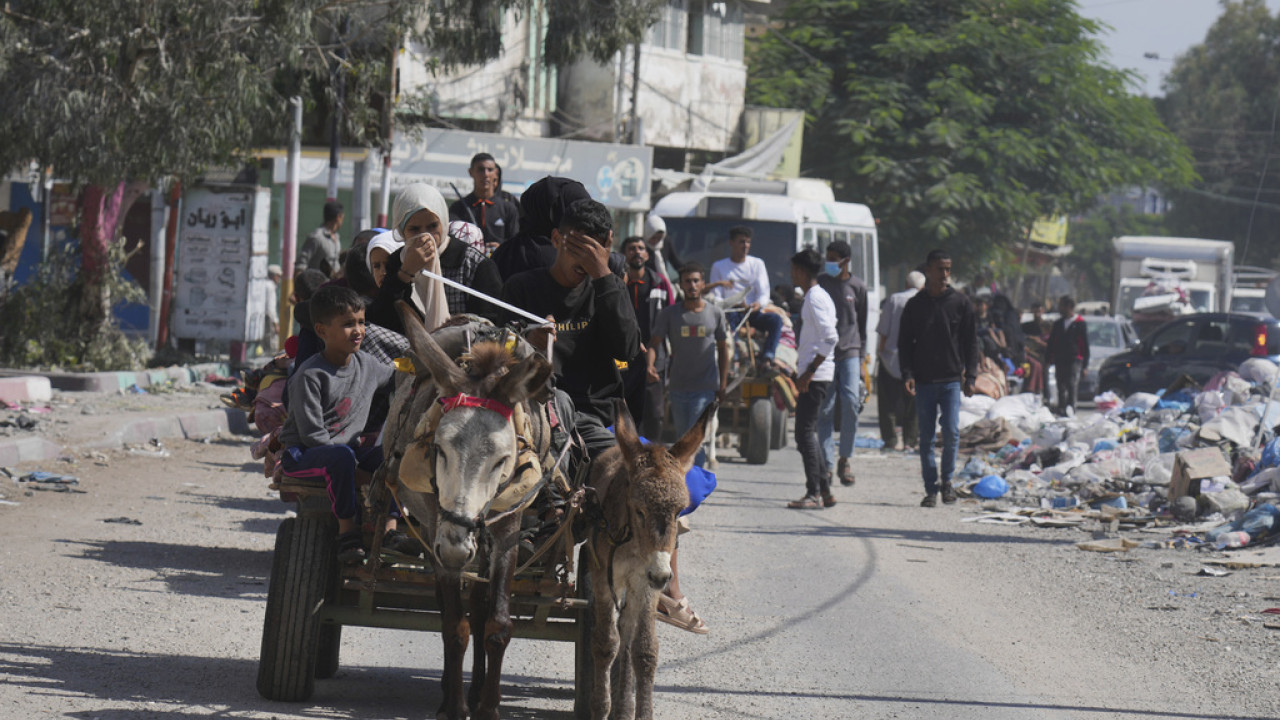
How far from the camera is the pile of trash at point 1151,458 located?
502 inches

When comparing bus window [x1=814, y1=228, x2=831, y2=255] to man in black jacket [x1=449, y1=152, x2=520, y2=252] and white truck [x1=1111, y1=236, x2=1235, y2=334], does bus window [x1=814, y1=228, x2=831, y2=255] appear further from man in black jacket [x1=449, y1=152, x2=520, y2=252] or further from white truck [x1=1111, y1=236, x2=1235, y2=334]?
white truck [x1=1111, y1=236, x2=1235, y2=334]

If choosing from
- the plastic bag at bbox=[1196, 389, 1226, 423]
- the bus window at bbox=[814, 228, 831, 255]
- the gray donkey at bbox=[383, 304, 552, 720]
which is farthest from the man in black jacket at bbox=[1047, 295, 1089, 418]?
the gray donkey at bbox=[383, 304, 552, 720]

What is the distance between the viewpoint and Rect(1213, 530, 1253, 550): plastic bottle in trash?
37.1 feet

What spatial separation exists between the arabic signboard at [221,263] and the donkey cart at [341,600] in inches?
619

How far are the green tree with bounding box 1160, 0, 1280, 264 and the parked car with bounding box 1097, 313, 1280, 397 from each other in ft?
102

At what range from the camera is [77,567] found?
8656 mm

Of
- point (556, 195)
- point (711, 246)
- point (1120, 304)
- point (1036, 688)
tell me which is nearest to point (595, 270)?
point (556, 195)

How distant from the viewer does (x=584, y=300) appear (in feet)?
19.1

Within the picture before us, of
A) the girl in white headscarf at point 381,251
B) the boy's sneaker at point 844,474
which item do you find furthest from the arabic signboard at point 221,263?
the girl in white headscarf at point 381,251

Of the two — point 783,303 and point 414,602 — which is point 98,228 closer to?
point 783,303

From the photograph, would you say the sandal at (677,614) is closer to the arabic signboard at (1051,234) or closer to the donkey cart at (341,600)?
the donkey cart at (341,600)

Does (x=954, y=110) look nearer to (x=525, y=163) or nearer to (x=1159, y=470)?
(x=525, y=163)

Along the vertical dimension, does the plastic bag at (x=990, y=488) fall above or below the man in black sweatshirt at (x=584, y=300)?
below

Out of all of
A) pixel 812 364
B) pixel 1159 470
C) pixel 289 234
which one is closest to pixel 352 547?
pixel 812 364
